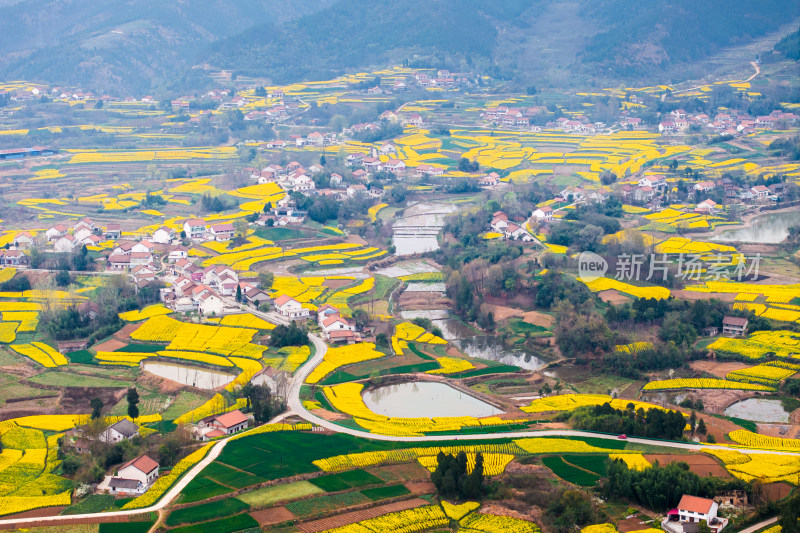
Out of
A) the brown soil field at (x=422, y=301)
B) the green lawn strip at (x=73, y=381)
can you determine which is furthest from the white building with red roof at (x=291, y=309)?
the green lawn strip at (x=73, y=381)

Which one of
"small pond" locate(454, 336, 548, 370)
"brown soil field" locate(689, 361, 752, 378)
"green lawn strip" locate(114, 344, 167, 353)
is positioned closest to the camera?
"brown soil field" locate(689, 361, 752, 378)

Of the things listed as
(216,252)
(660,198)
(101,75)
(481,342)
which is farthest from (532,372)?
(101,75)

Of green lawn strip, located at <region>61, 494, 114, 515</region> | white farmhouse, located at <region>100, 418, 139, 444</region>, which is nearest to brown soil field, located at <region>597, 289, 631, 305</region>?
white farmhouse, located at <region>100, 418, 139, 444</region>

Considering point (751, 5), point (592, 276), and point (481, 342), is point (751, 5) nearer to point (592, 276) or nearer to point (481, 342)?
point (592, 276)

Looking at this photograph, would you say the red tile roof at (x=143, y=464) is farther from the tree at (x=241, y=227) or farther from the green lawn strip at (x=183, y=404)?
the tree at (x=241, y=227)

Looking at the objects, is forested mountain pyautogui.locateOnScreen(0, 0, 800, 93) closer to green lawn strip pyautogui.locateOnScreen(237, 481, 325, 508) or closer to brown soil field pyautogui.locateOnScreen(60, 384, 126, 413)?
brown soil field pyautogui.locateOnScreen(60, 384, 126, 413)
